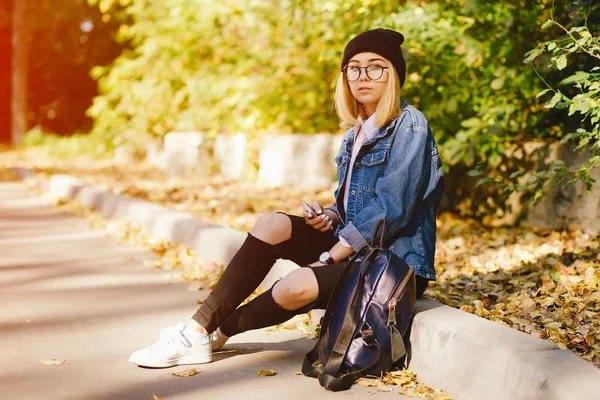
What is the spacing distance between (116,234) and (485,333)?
483 centimetres

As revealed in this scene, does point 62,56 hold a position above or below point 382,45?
above

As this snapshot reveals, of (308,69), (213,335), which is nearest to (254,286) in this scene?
(213,335)

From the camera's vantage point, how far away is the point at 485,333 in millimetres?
2928

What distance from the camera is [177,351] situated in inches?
133

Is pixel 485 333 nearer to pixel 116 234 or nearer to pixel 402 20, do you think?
pixel 402 20

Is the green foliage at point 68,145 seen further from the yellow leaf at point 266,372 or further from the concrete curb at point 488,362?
the concrete curb at point 488,362

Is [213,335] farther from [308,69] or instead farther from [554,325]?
[308,69]

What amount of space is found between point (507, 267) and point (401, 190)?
7.03ft

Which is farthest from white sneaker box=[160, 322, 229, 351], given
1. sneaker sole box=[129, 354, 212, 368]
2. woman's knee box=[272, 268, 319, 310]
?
woman's knee box=[272, 268, 319, 310]

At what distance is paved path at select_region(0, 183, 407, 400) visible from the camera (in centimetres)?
313

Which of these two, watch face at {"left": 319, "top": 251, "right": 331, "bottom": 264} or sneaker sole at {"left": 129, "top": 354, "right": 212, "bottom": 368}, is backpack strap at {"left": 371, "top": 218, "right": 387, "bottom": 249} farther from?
sneaker sole at {"left": 129, "top": 354, "right": 212, "bottom": 368}

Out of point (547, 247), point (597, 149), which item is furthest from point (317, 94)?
point (597, 149)

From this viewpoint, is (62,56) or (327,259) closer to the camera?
(327,259)

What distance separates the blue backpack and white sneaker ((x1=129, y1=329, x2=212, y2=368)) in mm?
585
